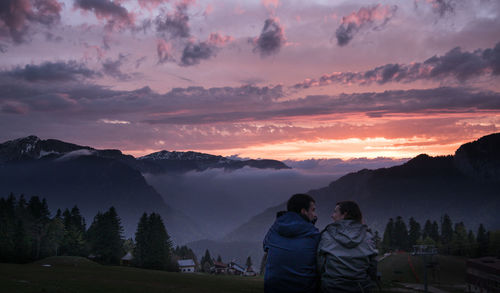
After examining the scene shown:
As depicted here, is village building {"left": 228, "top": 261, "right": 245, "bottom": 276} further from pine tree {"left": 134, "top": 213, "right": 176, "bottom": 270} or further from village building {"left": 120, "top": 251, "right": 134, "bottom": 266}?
pine tree {"left": 134, "top": 213, "right": 176, "bottom": 270}

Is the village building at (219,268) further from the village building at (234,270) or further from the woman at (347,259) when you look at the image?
the woman at (347,259)

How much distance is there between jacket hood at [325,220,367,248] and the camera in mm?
9094

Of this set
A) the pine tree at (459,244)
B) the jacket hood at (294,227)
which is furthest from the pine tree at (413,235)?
the jacket hood at (294,227)

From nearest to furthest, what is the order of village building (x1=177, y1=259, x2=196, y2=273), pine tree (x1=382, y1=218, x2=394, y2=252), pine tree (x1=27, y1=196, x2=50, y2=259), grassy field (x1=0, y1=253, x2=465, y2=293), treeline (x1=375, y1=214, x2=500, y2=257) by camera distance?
grassy field (x1=0, y1=253, x2=465, y2=293) → pine tree (x1=27, y1=196, x2=50, y2=259) → treeline (x1=375, y1=214, x2=500, y2=257) → pine tree (x1=382, y1=218, x2=394, y2=252) → village building (x1=177, y1=259, x2=196, y2=273)

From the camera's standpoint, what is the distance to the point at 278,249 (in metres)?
9.73

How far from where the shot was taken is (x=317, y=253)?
31.0 feet

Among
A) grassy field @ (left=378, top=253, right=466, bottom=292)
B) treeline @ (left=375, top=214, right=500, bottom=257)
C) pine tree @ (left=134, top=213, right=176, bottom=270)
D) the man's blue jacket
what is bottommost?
grassy field @ (left=378, top=253, right=466, bottom=292)

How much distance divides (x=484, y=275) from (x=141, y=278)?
5418 centimetres

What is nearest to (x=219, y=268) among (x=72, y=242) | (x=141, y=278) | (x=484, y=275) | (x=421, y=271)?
(x=72, y=242)

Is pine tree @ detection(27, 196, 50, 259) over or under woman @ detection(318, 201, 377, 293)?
under

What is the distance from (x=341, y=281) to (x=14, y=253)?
82785 mm

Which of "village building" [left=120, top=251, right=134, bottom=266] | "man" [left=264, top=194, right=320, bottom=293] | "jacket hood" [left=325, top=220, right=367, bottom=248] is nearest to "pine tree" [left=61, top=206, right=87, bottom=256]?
"village building" [left=120, top=251, right=134, bottom=266]

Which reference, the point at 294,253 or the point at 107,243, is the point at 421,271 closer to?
the point at 107,243

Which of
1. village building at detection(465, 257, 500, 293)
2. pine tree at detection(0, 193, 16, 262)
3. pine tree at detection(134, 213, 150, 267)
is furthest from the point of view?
pine tree at detection(134, 213, 150, 267)
